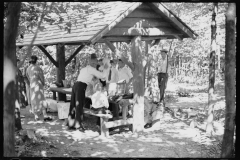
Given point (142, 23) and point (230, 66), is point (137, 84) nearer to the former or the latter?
point (142, 23)

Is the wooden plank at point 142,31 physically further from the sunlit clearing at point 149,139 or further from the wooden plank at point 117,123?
the sunlit clearing at point 149,139

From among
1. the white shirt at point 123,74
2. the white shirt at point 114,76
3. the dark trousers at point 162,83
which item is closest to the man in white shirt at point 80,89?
the white shirt at point 114,76

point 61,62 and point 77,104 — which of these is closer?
point 77,104

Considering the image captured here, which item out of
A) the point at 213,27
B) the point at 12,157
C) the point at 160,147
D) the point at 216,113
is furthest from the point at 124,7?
the point at 12,157

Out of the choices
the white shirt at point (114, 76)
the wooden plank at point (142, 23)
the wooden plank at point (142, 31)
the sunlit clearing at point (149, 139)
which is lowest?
the sunlit clearing at point (149, 139)

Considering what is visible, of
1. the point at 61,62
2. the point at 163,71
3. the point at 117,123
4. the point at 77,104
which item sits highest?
the point at 61,62

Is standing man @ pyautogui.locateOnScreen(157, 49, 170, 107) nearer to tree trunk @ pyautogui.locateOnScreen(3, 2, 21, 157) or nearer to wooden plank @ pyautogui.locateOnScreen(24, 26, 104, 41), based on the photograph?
wooden plank @ pyautogui.locateOnScreen(24, 26, 104, 41)

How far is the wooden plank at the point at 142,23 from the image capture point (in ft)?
28.0

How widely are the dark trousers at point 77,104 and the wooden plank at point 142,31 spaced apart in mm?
1801

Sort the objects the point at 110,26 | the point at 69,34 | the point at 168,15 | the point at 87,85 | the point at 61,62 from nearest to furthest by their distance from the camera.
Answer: the point at 110,26, the point at 168,15, the point at 87,85, the point at 69,34, the point at 61,62

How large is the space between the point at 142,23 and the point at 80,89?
2.61m

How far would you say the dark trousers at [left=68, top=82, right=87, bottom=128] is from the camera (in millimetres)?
8930

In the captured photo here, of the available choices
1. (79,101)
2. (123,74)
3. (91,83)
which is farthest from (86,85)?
(123,74)

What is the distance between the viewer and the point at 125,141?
8.01 m
